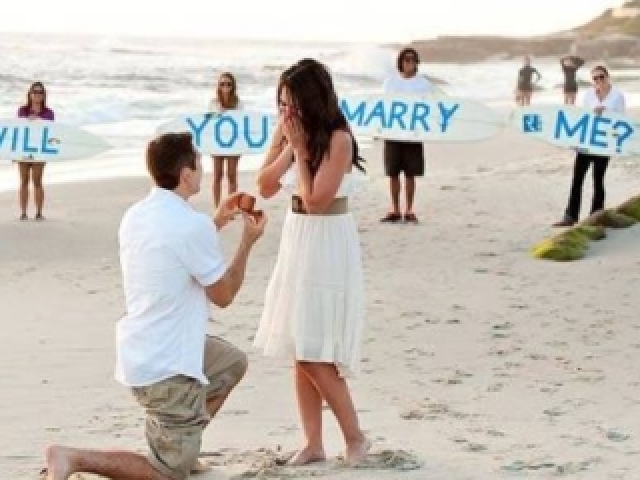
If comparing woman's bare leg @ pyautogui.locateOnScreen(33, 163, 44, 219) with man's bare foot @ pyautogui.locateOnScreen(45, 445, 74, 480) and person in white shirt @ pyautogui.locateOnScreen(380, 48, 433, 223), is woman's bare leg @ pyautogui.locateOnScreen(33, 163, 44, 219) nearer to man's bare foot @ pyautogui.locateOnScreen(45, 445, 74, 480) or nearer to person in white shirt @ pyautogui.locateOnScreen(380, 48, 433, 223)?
person in white shirt @ pyautogui.locateOnScreen(380, 48, 433, 223)

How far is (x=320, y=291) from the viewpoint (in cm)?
495

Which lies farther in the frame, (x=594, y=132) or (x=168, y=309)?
(x=594, y=132)

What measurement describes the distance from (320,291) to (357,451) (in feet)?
2.00

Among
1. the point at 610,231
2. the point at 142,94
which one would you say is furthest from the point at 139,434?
the point at 142,94

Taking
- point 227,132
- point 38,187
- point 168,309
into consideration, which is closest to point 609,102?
point 227,132

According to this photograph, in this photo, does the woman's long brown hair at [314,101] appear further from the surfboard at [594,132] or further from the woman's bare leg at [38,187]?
the woman's bare leg at [38,187]

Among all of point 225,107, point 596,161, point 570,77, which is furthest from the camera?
point 570,77

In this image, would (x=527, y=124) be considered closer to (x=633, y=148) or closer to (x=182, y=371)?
(x=633, y=148)

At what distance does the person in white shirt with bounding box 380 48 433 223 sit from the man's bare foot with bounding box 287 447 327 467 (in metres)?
6.86

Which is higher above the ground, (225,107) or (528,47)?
(528,47)

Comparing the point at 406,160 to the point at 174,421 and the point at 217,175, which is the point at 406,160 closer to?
the point at 217,175

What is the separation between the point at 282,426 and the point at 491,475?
114 cm

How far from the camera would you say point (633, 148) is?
38.9 ft

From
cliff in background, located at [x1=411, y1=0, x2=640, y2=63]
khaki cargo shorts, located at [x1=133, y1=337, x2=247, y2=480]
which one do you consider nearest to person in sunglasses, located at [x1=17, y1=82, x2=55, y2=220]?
khaki cargo shorts, located at [x1=133, y1=337, x2=247, y2=480]
